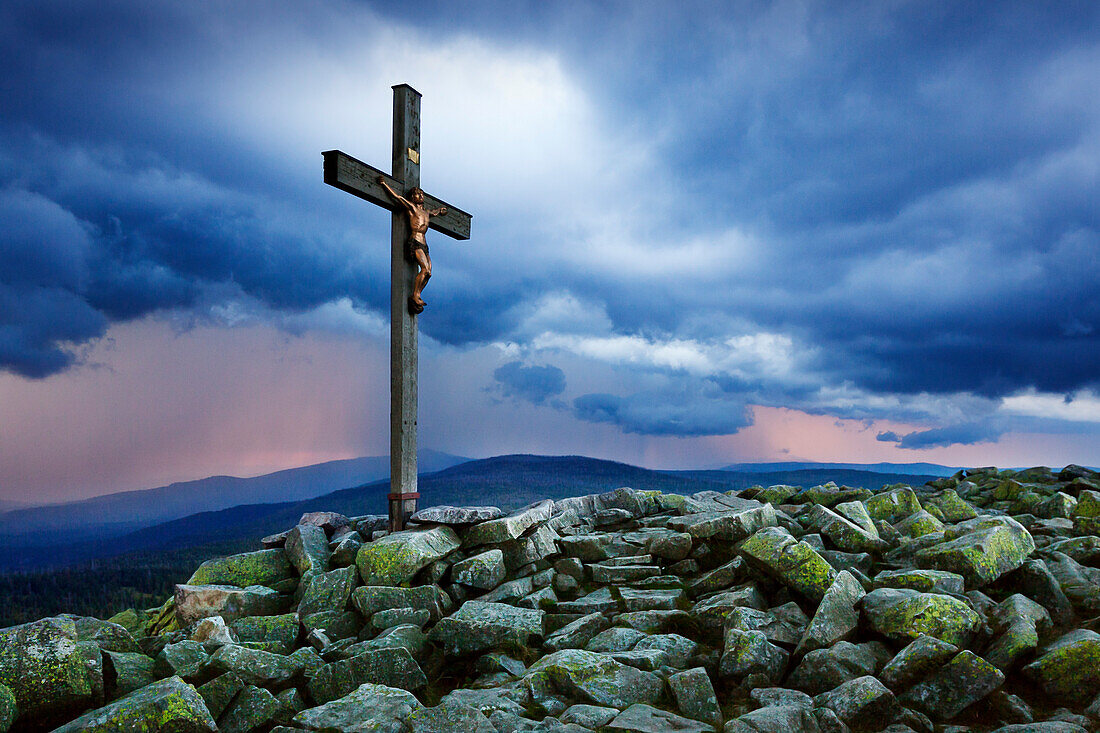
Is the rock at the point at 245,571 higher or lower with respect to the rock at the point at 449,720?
higher

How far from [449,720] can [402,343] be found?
789cm

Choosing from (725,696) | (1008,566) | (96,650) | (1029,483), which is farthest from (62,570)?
(1029,483)

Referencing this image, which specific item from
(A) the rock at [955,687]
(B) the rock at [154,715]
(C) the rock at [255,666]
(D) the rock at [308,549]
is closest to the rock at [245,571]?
(D) the rock at [308,549]

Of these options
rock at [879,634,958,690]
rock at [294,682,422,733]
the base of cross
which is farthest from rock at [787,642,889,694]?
the base of cross

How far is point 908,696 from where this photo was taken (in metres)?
6.46

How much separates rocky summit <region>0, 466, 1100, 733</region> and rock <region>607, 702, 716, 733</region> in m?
0.02

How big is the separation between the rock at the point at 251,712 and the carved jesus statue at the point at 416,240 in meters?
7.64

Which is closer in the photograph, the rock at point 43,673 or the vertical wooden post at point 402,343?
the rock at point 43,673

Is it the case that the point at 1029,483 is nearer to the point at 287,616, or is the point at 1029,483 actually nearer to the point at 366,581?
the point at 366,581

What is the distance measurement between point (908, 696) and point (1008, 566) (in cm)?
364

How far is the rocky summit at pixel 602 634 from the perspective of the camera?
6250mm

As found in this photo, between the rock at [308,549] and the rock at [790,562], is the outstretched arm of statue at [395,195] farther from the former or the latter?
the rock at [790,562]

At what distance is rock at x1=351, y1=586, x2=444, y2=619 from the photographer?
9.23 metres

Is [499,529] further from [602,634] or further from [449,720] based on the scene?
[449,720]
